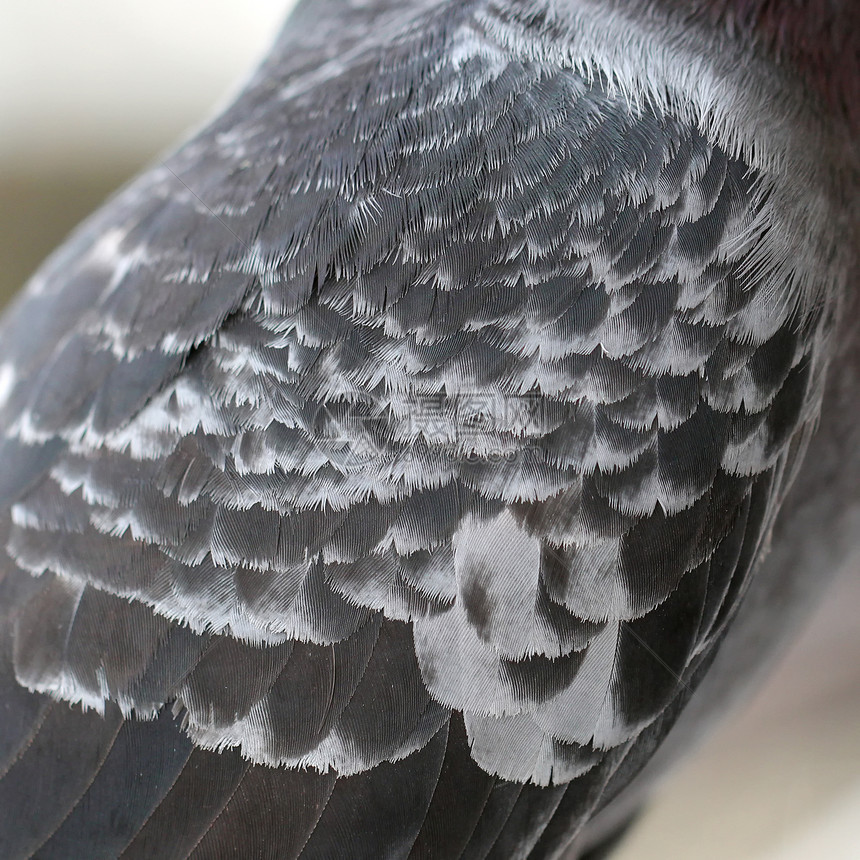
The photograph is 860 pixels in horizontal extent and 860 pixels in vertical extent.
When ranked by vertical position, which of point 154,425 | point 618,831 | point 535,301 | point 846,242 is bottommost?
point 618,831

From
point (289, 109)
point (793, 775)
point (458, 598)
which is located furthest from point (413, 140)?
point (793, 775)

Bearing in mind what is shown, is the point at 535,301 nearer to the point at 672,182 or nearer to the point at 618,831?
the point at 672,182

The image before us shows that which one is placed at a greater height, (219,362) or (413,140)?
(413,140)

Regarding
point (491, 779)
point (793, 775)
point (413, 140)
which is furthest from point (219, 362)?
point (793, 775)

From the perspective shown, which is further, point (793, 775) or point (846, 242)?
point (793, 775)

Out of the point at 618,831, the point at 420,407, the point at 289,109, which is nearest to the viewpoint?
the point at 420,407

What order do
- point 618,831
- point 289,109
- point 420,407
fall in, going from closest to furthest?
point 420,407, point 289,109, point 618,831

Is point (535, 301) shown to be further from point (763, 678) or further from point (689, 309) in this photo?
point (763, 678)
